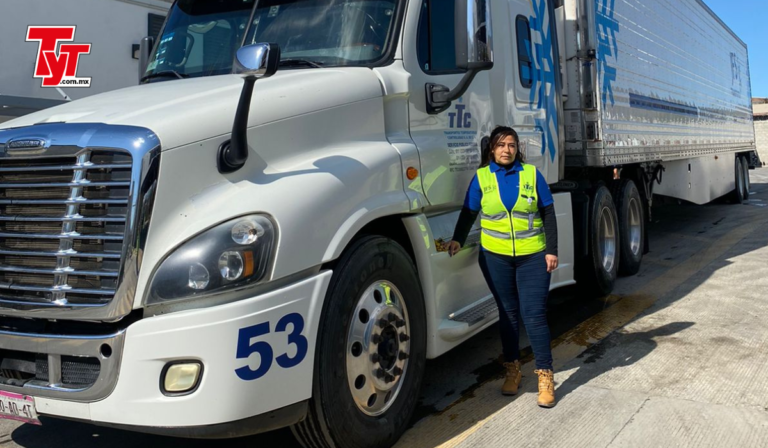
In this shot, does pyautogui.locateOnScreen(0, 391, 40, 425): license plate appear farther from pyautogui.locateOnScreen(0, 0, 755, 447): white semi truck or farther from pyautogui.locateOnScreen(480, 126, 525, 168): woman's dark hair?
pyautogui.locateOnScreen(480, 126, 525, 168): woman's dark hair

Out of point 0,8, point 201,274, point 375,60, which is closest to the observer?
point 201,274

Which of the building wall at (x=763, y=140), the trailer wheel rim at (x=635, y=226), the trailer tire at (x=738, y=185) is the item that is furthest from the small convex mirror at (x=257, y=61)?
the building wall at (x=763, y=140)

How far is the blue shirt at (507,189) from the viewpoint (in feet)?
14.4

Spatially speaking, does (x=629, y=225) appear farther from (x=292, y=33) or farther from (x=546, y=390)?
(x=292, y=33)

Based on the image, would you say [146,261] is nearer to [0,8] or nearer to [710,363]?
[710,363]

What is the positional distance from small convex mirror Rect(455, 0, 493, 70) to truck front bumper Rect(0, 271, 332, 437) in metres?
1.82

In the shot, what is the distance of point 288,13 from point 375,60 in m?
0.64

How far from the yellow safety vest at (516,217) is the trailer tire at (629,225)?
13.1ft

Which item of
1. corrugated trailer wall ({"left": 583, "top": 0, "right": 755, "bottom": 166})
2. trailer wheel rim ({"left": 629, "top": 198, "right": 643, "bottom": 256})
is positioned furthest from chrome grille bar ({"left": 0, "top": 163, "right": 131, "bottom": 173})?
trailer wheel rim ({"left": 629, "top": 198, "right": 643, "bottom": 256})

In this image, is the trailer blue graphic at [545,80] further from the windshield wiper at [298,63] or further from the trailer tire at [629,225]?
the windshield wiper at [298,63]

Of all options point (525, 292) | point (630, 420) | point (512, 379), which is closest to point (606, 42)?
point (525, 292)

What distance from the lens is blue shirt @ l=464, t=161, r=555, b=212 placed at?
439 cm

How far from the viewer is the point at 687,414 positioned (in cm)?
410

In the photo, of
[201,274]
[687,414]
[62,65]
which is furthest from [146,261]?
[62,65]
